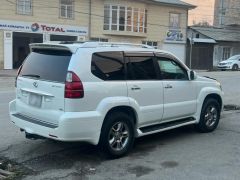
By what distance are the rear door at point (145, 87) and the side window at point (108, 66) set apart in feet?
0.51

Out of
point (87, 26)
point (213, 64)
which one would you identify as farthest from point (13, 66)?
point (213, 64)

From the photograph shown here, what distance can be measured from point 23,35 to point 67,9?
13.8 ft

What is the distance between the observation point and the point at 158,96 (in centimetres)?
670

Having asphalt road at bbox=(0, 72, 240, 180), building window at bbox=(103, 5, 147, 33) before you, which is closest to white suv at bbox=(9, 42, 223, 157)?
asphalt road at bbox=(0, 72, 240, 180)

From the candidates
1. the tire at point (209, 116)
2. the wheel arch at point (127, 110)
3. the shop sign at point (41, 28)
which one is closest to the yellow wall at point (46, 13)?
the shop sign at point (41, 28)

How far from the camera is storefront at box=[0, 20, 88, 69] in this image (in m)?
30.1

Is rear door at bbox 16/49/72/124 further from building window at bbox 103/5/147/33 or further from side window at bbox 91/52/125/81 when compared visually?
building window at bbox 103/5/147/33

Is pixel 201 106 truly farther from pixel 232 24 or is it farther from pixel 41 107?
pixel 232 24

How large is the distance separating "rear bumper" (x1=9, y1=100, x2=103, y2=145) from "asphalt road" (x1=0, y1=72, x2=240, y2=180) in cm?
46

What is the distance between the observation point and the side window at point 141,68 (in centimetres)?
636

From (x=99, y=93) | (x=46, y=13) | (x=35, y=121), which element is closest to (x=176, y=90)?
(x=99, y=93)

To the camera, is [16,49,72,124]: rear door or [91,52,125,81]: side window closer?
[16,49,72,124]: rear door

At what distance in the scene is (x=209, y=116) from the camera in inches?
316

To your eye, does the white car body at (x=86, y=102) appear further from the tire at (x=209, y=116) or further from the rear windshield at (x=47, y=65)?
the tire at (x=209, y=116)
